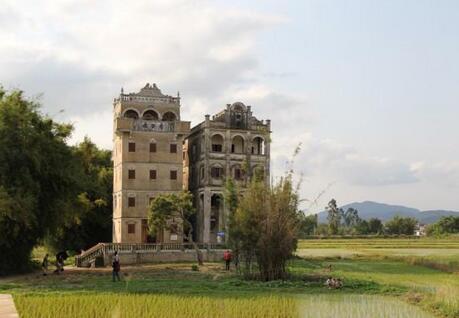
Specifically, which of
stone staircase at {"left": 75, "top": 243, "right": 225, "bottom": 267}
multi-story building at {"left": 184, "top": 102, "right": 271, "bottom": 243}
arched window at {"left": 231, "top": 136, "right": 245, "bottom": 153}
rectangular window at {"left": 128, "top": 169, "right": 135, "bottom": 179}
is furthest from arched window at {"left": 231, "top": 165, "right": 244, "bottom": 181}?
stone staircase at {"left": 75, "top": 243, "right": 225, "bottom": 267}

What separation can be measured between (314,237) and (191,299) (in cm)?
7515

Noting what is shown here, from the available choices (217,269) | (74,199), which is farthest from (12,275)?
(217,269)

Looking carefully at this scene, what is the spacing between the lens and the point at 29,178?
112 ft

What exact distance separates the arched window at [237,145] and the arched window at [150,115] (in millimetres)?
6644

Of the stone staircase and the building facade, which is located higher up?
the building facade

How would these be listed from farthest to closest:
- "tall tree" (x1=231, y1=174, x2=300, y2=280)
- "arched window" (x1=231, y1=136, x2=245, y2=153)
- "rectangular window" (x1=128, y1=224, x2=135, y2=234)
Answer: "arched window" (x1=231, y1=136, x2=245, y2=153) → "rectangular window" (x1=128, y1=224, x2=135, y2=234) → "tall tree" (x1=231, y1=174, x2=300, y2=280)

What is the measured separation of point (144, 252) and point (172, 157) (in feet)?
32.3

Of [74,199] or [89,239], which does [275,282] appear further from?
[89,239]

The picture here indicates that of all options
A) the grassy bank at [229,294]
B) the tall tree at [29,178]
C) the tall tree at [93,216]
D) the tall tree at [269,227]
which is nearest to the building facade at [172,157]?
the tall tree at [93,216]

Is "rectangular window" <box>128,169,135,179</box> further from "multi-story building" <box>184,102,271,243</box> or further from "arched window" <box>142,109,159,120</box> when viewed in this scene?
"multi-story building" <box>184,102,271,243</box>

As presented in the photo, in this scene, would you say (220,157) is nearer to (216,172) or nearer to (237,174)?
(216,172)

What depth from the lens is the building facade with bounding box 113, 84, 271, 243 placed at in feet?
169

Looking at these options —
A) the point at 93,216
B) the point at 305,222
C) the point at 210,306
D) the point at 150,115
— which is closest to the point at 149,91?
the point at 150,115

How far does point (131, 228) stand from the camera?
51219 millimetres
